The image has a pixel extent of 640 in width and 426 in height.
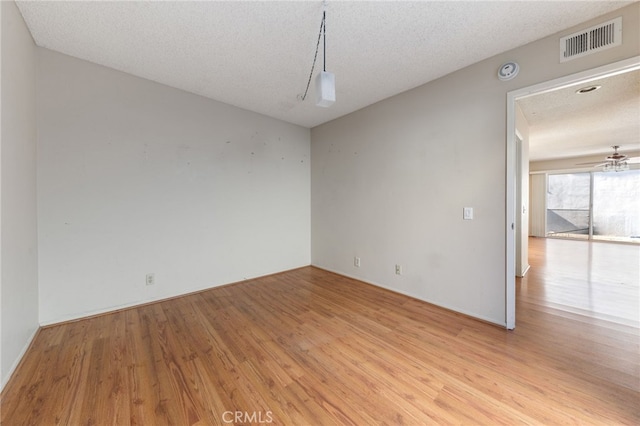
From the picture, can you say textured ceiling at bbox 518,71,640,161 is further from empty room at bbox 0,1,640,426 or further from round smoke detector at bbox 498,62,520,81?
round smoke detector at bbox 498,62,520,81

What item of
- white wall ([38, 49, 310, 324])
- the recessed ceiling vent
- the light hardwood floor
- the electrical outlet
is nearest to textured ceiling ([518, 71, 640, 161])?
the recessed ceiling vent


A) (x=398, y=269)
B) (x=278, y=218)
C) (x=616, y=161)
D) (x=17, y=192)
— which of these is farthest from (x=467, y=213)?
(x=616, y=161)

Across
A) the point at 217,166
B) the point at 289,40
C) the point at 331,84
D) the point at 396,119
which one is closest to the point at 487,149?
the point at 396,119

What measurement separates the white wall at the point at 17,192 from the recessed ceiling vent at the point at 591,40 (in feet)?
13.4

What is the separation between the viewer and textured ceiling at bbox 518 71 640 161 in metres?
2.81

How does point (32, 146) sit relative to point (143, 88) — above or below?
below

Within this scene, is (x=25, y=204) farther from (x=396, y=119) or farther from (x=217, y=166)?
(x=396, y=119)

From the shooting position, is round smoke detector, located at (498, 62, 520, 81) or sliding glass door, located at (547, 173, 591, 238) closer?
round smoke detector, located at (498, 62, 520, 81)

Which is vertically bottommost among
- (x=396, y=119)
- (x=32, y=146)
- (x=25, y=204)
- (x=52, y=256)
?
(x=52, y=256)

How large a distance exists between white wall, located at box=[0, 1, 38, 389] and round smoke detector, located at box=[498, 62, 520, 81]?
12.6 ft

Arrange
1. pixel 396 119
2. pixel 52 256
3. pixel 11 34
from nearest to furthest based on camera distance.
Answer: pixel 11 34 → pixel 52 256 → pixel 396 119

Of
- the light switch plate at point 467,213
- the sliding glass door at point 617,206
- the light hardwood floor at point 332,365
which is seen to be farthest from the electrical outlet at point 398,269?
the sliding glass door at point 617,206

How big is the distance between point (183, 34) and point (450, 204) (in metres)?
3.06

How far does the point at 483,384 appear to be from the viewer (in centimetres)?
156
